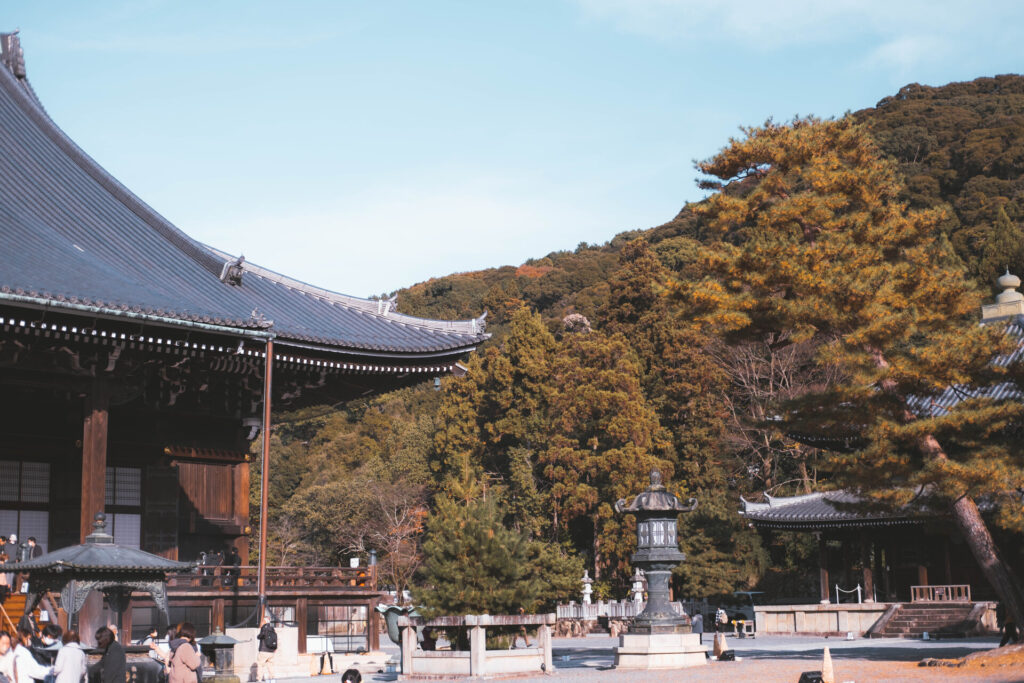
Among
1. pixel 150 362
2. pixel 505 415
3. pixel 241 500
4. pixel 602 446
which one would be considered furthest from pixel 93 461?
pixel 505 415

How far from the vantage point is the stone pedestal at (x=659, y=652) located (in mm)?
21062

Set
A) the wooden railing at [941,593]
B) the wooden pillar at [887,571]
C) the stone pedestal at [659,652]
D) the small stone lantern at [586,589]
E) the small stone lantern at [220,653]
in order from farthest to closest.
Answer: the small stone lantern at [586,589] < the wooden pillar at [887,571] < the wooden railing at [941,593] < the stone pedestal at [659,652] < the small stone lantern at [220,653]

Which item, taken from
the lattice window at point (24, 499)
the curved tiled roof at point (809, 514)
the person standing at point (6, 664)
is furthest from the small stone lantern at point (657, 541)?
the person standing at point (6, 664)

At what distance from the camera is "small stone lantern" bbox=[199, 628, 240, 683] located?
1549 centimetres

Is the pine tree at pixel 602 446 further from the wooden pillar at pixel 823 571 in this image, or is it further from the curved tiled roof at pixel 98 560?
the curved tiled roof at pixel 98 560

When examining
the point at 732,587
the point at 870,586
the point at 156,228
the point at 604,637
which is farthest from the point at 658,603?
the point at 732,587

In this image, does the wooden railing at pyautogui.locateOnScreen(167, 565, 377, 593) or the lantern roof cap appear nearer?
the wooden railing at pyautogui.locateOnScreen(167, 565, 377, 593)

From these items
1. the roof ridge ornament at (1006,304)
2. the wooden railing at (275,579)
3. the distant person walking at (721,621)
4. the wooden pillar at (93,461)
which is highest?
the roof ridge ornament at (1006,304)

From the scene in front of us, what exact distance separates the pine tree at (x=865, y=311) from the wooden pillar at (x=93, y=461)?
1076cm

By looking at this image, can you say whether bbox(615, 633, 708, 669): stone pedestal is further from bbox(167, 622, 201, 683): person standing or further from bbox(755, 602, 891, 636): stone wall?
bbox(755, 602, 891, 636): stone wall

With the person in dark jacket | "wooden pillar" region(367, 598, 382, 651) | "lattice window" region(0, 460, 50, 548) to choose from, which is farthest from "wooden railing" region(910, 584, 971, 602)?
the person in dark jacket

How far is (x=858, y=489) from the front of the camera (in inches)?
784

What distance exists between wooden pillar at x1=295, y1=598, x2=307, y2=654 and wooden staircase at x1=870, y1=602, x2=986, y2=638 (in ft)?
61.7

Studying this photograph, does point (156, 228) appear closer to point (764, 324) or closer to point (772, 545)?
point (764, 324)
